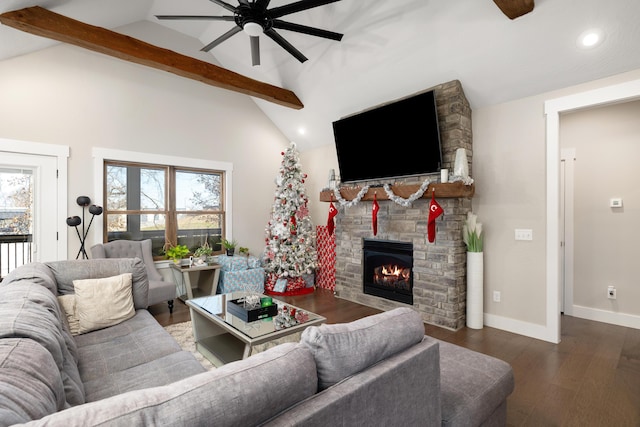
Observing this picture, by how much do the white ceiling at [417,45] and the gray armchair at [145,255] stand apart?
8.08 feet

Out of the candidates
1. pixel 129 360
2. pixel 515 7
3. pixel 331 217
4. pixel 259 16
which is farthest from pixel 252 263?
pixel 515 7

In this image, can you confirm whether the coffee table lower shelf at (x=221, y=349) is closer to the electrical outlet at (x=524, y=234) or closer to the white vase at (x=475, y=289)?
the white vase at (x=475, y=289)

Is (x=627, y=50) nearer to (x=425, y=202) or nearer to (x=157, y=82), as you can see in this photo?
(x=425, y=202)

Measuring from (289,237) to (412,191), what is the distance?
7.40 feet

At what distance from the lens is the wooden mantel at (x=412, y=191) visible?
11.3 feet

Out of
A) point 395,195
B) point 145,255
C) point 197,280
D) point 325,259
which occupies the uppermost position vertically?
point 395,195

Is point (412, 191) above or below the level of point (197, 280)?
above

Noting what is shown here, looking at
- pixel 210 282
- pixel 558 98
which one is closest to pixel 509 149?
pixel 558 98

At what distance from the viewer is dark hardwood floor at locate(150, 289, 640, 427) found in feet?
6.93

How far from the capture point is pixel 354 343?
120cm

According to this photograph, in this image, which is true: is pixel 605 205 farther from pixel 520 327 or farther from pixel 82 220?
pixel 82 220

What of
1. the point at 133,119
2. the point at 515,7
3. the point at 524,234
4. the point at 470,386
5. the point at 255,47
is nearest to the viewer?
the point at 470,386

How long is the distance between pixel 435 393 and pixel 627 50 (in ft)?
11.3

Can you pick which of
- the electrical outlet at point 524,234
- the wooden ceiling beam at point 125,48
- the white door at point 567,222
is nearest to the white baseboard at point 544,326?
the white door at point 567,222
